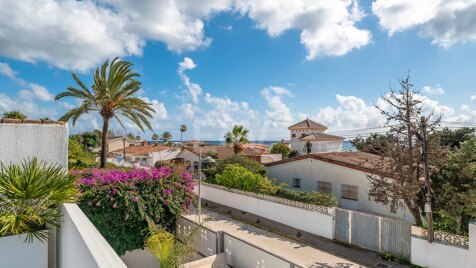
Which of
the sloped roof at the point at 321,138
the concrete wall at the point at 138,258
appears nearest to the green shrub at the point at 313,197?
the concrete wall at the point at 138,258

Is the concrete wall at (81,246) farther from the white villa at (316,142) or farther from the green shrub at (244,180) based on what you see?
the white villa at (316,142)

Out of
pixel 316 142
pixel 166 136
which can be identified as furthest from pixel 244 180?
pixel 166 136

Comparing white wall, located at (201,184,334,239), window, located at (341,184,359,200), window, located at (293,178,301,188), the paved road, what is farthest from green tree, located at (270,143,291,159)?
the paved road

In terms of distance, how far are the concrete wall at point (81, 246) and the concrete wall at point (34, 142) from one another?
2.25 meters

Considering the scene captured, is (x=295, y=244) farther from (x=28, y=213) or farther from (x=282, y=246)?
(x=28, y=213)

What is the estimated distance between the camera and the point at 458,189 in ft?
36.6

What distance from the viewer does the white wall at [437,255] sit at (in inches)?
382

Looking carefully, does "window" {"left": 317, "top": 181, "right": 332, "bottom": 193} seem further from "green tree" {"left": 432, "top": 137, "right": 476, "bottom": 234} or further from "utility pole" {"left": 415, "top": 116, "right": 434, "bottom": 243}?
"utility pole" {"left": 415, "top": 116, "right": 434, "bottom": 243}

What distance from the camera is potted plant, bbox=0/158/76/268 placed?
5609mm

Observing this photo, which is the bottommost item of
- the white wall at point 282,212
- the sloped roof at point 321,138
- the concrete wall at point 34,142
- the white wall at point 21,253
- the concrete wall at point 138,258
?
the concrete wall at point 138,258

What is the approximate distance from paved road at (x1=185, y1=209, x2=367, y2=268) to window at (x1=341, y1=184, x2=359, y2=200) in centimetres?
662

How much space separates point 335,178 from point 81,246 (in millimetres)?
17734

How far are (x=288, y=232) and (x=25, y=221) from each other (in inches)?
476

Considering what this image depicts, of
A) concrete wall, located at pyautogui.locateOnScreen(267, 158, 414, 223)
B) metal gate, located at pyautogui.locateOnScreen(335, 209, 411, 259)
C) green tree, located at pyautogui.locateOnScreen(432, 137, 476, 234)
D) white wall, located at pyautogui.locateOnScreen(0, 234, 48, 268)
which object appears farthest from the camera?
concrete wall, located at pyautogui.locateOnScreen(267, 158, 414, 223)
